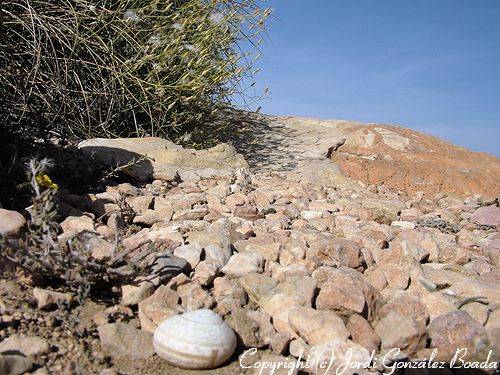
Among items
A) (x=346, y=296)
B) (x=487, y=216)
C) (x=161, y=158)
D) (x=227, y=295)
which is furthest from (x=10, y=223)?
(x=487, y=216)

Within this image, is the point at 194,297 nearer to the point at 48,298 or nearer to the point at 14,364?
the point at 48,298

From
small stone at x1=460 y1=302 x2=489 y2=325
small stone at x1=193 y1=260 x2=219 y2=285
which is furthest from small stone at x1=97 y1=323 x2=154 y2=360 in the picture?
small stone at x1=460 y1=302 x2=489 y2=325

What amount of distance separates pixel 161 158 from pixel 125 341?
2207 millimetres

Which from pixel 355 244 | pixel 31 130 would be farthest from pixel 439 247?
pixel 31 130

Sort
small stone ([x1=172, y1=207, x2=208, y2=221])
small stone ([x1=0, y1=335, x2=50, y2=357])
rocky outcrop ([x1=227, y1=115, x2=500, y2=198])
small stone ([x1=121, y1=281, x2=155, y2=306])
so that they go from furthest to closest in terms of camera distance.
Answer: rocky outcrop ([x1=227, y1=115, x2=500, y2=198]) → small stone ([x1=172, y1=207, x2=208, y2=221]) → small stone ([x1=121, y1=281, x2=155, y2=306]) → small stone ([x1=0, y1=335, x2=50, y2=357])

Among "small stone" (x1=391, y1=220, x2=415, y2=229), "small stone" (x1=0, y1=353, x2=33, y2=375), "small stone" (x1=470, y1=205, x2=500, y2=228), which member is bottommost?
"small stone" (x1=0, y1=353, x2=33, y2=375)

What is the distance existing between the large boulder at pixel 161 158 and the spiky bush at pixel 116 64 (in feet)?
1.08

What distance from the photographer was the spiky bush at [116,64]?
12.8 feet

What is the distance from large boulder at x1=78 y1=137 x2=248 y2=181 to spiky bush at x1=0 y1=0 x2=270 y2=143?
0.33 metres

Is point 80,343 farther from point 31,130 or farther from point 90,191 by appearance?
point 31,130

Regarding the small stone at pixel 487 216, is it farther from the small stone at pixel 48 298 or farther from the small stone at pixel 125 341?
the small stone at pixel 48 298

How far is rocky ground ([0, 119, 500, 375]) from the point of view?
1.74 meters

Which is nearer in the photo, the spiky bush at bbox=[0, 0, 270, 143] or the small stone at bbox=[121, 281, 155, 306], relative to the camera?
the small stone at bbox=[121, 281, 155, 306]

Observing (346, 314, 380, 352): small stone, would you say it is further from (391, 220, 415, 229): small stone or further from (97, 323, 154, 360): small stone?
(391, 220, 415, 229): small stone
